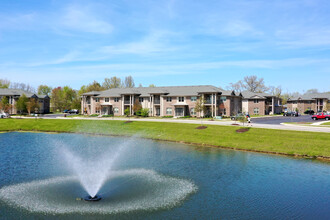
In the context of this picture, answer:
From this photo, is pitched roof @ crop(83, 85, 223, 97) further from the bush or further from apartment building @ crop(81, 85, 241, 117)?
the bush

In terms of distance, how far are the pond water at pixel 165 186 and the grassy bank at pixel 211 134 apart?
12.0 ft

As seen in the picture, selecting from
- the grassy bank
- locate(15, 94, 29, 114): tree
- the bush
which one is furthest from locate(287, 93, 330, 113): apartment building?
locate(15, 94, 29, 114): tree

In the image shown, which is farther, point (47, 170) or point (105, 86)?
point (105, 86)

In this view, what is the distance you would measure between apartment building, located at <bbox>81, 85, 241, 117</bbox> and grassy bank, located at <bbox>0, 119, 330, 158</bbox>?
78.1 ft

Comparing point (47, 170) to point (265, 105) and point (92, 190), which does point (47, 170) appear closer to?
point (92, 190)

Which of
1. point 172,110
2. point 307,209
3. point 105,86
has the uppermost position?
point 105,86

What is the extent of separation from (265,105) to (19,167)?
87220mm

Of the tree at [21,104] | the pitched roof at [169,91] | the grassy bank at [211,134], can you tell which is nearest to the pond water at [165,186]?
the grassy bank at [211,134]

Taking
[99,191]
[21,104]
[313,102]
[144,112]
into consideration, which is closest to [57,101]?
[21,104]

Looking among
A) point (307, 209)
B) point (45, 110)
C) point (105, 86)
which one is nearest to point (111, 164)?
point (307, 209)

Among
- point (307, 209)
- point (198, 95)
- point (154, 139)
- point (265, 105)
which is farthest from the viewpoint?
point (265, 105)

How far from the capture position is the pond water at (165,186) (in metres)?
15.2

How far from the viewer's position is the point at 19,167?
79.7 ft

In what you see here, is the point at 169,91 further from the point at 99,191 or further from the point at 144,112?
the point at 99,191
